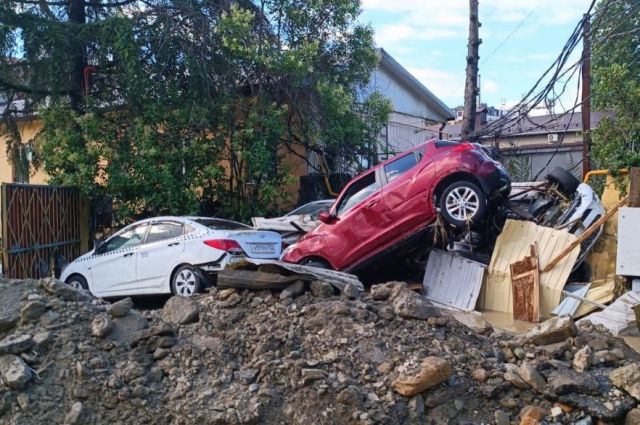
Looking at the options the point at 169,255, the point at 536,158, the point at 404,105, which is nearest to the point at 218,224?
the point at 169,255

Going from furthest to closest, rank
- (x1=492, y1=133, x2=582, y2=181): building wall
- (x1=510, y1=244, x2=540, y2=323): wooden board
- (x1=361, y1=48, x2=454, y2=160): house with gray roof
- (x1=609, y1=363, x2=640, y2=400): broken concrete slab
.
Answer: (x1=361, y1=48, x2=454, y2=160): house with gray roof
(x1=492, y1=133, x2=582, y2=181): building wall
(x1=510, y1=244, x2=540, y2=323): wooden board
(x1=609, y1=363, x2=640, y2=400): broken concrete slab

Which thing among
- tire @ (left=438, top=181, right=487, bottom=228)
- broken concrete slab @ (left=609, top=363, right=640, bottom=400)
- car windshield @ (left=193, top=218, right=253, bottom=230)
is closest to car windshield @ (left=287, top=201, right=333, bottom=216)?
car windshield @ (left=193, top=218, right=253, bottom=230)

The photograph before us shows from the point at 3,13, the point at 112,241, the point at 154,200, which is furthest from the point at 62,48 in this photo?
the point at 112,241

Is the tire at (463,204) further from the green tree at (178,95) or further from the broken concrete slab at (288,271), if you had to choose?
the green tree at (178,95)

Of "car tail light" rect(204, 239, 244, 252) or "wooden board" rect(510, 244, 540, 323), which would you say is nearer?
"wooden board" rect(510, 244, 540, 323)

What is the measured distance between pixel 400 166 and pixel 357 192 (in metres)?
0.87

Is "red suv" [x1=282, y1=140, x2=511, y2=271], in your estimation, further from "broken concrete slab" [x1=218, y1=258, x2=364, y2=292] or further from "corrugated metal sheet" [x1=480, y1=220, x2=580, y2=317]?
"broken concrete slab" [x1=218, y1=258, x2=364, y2=292]

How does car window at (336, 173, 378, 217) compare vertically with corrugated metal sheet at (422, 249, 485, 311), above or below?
above

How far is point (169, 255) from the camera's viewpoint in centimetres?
1049

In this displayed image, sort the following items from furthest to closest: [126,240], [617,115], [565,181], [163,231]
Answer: [617,115] < [565,181] < [126,240] < [163,231]

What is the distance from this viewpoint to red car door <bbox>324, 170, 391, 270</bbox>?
1062cm

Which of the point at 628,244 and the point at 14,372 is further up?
the point at 628,244

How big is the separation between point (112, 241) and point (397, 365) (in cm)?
772

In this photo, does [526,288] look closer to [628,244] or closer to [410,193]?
[628,244]
